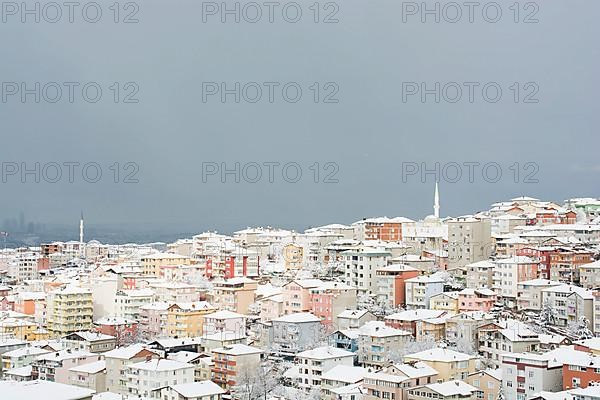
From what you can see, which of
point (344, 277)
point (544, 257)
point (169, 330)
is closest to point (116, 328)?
point (169, 330)

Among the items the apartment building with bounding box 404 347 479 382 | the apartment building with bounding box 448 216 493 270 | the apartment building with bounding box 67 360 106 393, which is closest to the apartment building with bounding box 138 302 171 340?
the apartment building with bounding box 67 360 106 393

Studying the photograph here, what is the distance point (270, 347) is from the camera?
13.2m

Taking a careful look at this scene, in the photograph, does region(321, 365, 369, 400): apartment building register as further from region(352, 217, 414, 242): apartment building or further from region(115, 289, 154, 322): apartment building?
region(352, 217, 414, 242): apartment building

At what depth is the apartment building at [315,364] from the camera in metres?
11.0

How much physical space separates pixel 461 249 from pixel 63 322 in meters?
7.36

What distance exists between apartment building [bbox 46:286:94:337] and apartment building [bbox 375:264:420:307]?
5018 millimetres

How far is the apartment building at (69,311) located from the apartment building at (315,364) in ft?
18.4

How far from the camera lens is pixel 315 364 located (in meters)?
11.1

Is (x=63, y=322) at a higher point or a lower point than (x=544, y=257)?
lower

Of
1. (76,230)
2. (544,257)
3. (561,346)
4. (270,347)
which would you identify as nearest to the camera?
(561,346)

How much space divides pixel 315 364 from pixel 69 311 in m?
6.12

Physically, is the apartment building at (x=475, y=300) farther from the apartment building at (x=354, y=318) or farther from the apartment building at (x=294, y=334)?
the apartment building at (x=294, y=334)

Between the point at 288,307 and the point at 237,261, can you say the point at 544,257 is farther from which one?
the point at 237,261

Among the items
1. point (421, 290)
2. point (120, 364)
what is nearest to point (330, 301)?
point (421, 290)
